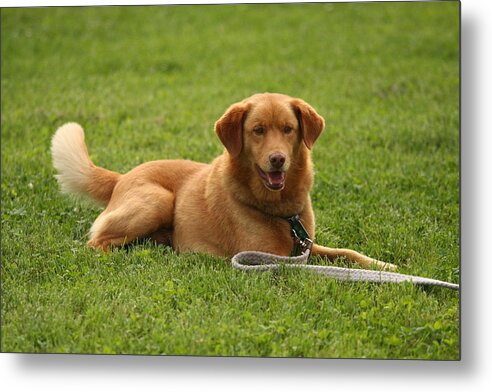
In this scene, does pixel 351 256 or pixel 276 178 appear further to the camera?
pixel 351 256

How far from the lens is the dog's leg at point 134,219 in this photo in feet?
18.2

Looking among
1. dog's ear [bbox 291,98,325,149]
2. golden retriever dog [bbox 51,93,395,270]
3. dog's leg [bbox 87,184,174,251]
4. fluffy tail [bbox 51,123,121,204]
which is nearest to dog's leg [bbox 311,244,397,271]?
golden retriever dog [bbox 51,93,395,270]

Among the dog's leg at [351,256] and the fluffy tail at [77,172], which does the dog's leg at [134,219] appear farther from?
the dog's leg at [351,256]

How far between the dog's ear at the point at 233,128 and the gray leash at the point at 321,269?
2.27 ft

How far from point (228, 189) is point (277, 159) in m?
0.60

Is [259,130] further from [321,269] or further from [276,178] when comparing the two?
[321,269]

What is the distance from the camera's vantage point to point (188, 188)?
5664 mm

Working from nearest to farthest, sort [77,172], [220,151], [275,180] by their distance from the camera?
[275,180], [77,172], [220,151]

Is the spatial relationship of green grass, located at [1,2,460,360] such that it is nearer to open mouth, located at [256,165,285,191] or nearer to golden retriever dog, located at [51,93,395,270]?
golden retriever dog, located at [51,93,395,270]

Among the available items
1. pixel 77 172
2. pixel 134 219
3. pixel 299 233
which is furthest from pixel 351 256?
pixel 77 172

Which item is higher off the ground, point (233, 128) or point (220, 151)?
point (233, 128)

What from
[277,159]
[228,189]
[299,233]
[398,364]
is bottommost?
[398,364]

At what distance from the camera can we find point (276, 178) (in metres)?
5.04

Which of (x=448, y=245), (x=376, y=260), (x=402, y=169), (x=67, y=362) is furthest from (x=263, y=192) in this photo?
(x=402, y=169)
